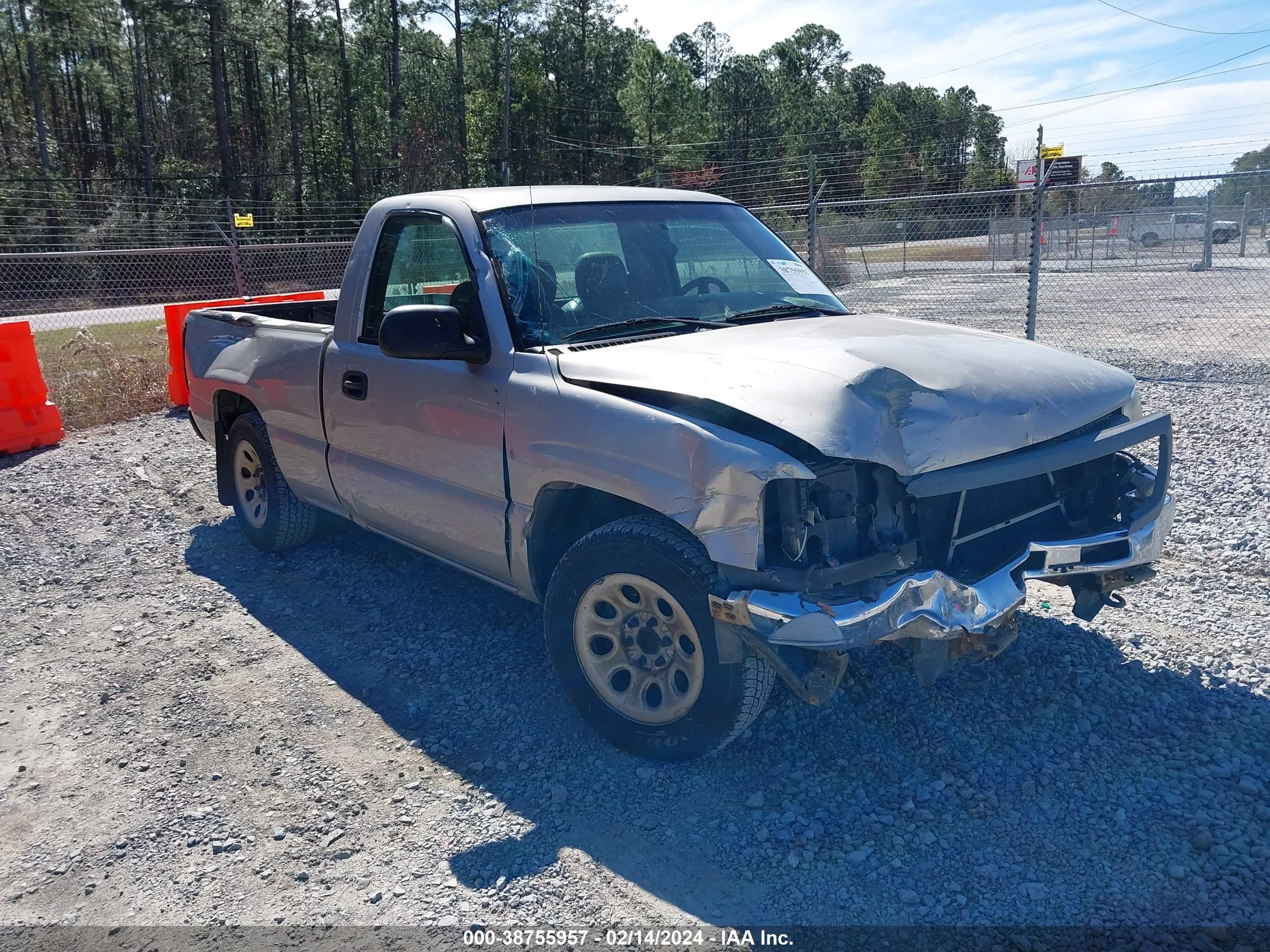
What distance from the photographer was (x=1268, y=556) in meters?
5.15

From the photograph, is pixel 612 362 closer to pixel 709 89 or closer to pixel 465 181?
pixel 465 181

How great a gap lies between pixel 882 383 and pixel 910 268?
24808 millimetres

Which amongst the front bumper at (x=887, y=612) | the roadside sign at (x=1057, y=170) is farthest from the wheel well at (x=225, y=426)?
the roadside sign at (x=1057, y=170)

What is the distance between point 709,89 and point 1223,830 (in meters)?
73.3

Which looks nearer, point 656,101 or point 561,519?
point 561,519

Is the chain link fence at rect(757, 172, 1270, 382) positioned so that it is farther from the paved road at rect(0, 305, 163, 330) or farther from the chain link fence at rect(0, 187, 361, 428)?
the paved road at rect(0, 305, 163, 330)

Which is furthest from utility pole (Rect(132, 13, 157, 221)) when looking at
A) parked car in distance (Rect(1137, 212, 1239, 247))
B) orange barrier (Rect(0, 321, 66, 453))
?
parked car in distance (Rect(1137, 212, 1239, 247))

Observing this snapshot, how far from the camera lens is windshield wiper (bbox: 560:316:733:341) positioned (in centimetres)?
391

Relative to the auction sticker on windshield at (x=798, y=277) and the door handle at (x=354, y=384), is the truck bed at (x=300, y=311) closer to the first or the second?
the door handle at (x=354, y=384)

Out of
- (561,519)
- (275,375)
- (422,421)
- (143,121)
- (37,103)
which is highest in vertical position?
(37,103)

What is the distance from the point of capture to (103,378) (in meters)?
12.0

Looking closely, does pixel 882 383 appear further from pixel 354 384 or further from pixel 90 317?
pixel 90 317

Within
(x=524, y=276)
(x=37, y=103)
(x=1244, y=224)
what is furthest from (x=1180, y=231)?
(x=37, y=103)

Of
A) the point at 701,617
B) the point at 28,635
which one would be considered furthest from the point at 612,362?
the point at 28,635
